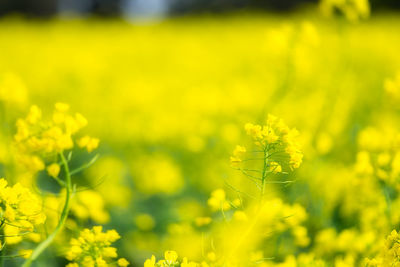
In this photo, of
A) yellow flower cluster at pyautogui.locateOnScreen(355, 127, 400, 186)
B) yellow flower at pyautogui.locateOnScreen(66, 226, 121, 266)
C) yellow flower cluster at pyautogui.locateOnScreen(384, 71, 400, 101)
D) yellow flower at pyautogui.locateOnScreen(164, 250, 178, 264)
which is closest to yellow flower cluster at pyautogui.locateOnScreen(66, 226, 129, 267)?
yellow flower at pyautogui.locateOnScreen(66, 226, 121, 266)

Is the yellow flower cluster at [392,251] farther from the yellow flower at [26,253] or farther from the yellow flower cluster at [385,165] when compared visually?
the yellow flower at [26,253]

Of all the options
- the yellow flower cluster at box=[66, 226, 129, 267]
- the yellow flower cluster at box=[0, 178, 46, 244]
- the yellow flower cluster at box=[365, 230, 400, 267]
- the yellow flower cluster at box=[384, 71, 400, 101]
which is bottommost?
the yellow flower cluster at box=[365, 230, 400, 267]

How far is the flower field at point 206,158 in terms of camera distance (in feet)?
4.31

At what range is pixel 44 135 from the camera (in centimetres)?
130

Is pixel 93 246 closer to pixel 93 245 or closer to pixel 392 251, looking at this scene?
pixel 93 245

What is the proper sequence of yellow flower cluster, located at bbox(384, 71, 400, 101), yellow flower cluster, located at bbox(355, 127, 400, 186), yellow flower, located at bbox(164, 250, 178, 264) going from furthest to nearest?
yellow flower cluster, located at bbox(384, 71, 400, 101), yellow flower cluster, located at bbox(355, 127, 400, 186), yellow flower, located at bbox(164, 250, 178, 264)

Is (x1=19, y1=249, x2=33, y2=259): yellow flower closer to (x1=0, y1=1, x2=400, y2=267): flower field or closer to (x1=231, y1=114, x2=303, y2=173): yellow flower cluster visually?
(x1=0, y1=1, x2=400, y2=267): flower field

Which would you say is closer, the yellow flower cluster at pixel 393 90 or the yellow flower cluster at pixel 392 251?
the yellow flower cluster at pixel 392 251

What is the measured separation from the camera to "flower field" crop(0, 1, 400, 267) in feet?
4.31

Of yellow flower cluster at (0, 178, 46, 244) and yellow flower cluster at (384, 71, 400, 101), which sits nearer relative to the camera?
yellow flower cluster at (0, 178, 46, 244)

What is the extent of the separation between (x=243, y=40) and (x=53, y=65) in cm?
329

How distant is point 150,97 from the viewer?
13.2 feet

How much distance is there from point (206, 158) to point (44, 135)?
5.40 feet

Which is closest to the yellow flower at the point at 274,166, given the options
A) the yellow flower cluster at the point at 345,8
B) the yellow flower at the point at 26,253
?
the yellow flower at the point at 26,253
